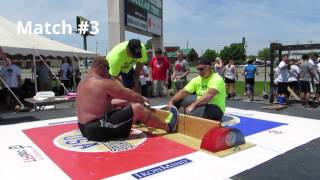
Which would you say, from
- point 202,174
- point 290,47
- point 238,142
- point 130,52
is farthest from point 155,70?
point 202,174

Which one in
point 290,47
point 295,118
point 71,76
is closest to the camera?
point 295,118

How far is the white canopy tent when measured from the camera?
1121 centimetres

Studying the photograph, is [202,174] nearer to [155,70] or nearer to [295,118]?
[295,118]

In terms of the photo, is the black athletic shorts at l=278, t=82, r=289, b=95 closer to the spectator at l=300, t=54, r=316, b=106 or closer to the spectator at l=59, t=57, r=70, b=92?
the spectator at l=300, t=54, r=316, b=106

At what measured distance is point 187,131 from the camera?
5461mm

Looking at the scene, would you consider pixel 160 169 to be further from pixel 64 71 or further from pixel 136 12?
pixel 64 71

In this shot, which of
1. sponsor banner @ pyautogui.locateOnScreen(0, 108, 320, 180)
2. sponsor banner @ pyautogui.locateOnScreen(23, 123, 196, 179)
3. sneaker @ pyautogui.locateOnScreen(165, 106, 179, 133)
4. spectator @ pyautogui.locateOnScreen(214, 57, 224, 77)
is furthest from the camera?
spectator @ pyautogui.locateOnScreen(214, 57, 224, 77)

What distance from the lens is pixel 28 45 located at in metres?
12.0

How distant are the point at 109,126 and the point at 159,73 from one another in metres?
7.28

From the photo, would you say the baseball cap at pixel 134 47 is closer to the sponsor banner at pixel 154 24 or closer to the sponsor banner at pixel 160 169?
the sponsor banner at pixel 160 169

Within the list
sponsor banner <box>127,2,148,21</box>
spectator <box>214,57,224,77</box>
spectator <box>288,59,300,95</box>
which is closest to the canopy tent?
sponsor banner <box>127,2,148,21</box>

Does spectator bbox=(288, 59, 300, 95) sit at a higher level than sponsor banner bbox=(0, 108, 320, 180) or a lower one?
higher

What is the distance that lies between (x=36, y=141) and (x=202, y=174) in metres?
2.91

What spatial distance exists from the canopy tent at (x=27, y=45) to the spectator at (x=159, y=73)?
3.85m
